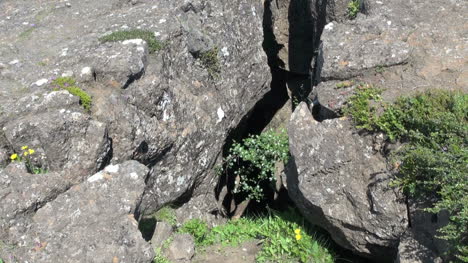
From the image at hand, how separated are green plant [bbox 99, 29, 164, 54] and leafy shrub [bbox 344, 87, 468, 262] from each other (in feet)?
10.8

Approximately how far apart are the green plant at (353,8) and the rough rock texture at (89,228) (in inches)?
207

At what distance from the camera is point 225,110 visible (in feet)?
31.1

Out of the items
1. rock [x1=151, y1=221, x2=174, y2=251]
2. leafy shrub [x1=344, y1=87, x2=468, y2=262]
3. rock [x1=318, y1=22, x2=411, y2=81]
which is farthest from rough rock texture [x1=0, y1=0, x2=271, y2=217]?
leafy shrub [x1=344, y1=87, x2=468, y2=262]

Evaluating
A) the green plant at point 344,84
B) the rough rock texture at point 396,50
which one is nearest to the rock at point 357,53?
the rough rock texture at point 396,50

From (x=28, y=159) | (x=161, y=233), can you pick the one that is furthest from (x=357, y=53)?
(x=28, y=159)

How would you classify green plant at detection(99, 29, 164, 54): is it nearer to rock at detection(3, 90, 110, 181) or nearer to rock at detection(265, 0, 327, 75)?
rock at detection(3, 90, 110, 181)

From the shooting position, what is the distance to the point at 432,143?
6.46 metres

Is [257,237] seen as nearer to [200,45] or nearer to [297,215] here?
[297,215]

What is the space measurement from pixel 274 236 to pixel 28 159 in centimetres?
386

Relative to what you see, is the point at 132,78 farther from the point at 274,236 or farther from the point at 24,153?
the point at 274,236

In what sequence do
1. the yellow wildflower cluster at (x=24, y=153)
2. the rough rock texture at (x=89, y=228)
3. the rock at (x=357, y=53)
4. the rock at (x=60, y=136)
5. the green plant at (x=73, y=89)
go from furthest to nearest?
the rock at (x=357, y=53)
the green plant at (x=73, y=89)
the rock at (x=60, y=136)
the yellow wildflower cluster at (x=24, y=153)
the rough rock texture at (x=89, y=228)

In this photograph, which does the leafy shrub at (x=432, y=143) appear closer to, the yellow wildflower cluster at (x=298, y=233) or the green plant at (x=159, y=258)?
the yellow wildflower cluster at (x=298, y=233)

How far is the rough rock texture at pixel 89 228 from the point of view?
554 centimetres

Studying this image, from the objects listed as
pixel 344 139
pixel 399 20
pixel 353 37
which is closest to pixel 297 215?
pixel 344 139
